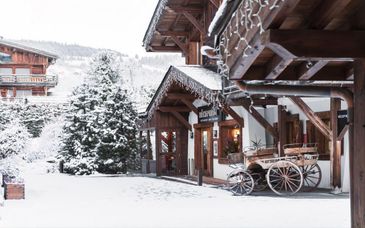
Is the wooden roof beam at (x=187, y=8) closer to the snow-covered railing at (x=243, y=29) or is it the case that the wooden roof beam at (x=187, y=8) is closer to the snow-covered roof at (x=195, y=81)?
the snow-covered roof at (x=195, y=81)

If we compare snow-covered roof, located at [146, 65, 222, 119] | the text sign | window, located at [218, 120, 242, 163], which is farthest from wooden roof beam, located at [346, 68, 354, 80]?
window, located at [218, 120, 242, 163]

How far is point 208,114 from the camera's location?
19516 mm

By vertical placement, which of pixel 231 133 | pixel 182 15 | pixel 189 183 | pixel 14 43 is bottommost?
pixel 189 183

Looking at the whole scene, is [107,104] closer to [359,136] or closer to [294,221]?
[294,221]

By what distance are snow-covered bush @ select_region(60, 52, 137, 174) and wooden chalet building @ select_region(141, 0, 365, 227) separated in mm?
1160

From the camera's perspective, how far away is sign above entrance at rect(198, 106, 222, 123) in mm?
18545

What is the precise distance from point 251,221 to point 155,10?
12.1m

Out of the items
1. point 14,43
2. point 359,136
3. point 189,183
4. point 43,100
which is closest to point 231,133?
point 189,183

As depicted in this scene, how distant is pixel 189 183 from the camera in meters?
18.1

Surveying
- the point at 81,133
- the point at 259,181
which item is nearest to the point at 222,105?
the point at 259,181

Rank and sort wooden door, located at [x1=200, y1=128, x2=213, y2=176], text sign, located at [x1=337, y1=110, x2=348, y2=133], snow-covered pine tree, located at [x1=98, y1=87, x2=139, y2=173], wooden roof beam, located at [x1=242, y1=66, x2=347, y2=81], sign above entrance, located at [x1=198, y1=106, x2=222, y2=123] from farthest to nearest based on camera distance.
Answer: snow-covered pine tree, located at [x1=98, y1=87, x2=139, y2=173]
wooden door, located at [x1=200, y1=128, x2=213, y2=176]
sign above entrance, located at [x1=198, y1=106, x2=222, y2=123]
text sign, located at [x1=337, y1=110, x2=348, y2=133]
wooden roof beam, located at [x1=242, y1=66, x2=347, y2=81]

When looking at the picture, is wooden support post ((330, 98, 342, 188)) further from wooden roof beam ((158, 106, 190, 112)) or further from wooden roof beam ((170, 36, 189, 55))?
wooden roof beam ((170, 36, 189, 55))

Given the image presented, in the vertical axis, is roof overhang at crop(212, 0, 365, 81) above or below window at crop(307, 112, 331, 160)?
above

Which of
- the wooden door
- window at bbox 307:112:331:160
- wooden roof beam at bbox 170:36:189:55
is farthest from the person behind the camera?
wooden roof beam at bbox 170:36:189:55
